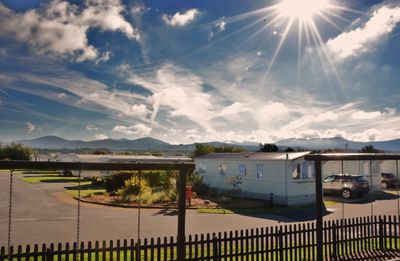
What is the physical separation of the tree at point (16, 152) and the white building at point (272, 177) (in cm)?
5952

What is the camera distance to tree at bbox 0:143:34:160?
75.7m

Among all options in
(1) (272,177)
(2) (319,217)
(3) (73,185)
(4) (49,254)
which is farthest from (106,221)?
(3) (73,185)

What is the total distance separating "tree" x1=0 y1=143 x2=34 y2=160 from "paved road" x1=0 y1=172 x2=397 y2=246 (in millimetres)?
56906

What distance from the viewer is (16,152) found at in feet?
254

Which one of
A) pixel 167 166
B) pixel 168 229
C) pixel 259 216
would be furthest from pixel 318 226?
pixel 259 216

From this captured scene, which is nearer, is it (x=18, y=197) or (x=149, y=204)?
(x=149, y=204)

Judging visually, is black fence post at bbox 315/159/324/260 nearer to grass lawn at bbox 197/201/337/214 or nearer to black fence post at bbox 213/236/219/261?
black fence post at bbox 213/236/219/261

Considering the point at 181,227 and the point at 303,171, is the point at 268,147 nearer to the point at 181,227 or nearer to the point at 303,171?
the point at 303,171

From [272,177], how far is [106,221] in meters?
12.8

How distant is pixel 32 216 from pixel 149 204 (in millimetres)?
6977

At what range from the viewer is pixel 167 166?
7.98 m

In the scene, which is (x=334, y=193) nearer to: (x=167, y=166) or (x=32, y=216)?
(x=32, y=216)

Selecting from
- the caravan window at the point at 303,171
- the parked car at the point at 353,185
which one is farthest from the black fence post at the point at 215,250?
the parked car at the point at 353,185

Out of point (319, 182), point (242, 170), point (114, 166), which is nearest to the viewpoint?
point (114, 166)
